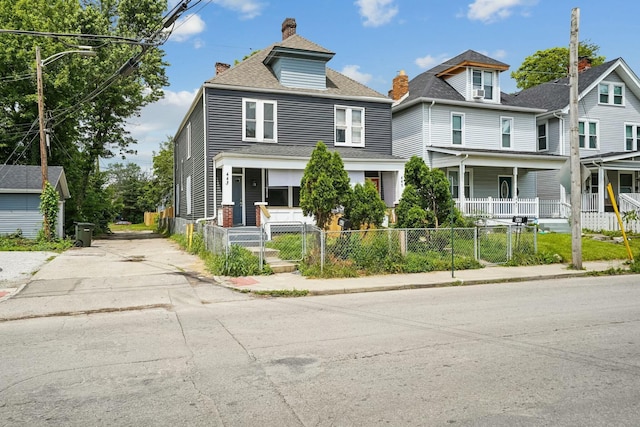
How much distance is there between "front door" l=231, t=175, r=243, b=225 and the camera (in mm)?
21766

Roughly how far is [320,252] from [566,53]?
1804 inches

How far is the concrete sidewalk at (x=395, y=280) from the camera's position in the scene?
11750mm

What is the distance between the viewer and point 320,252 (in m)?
13.6

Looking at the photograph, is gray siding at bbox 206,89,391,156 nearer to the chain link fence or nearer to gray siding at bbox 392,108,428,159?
gray siding at bbox 392,108,428,159

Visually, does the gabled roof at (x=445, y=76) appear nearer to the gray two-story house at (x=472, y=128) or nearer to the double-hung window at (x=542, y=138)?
the gray two-story house at (x=472, y=128)

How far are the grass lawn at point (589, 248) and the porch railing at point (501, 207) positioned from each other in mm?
3436

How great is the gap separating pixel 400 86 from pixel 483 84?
466 cm

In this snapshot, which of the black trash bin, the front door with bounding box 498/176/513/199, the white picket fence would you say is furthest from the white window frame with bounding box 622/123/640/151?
the black trash bin

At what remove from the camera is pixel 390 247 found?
14.3m

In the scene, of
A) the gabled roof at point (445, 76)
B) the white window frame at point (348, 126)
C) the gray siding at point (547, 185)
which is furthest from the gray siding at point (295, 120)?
the gray siding at point (547, 185)

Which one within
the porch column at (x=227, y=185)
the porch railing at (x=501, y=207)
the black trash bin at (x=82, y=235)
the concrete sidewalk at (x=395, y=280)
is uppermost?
the porch column at (x=227, y=185)

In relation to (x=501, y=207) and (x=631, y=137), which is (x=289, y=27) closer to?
(x=501, y=207)

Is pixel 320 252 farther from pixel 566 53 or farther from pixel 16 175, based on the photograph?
pixel 566 53

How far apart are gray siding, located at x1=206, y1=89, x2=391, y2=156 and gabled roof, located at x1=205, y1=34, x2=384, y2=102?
1.14ft
